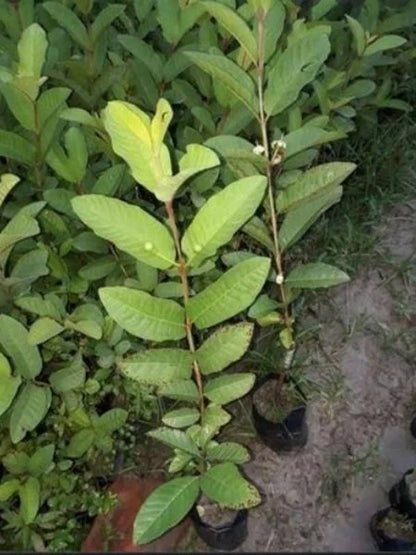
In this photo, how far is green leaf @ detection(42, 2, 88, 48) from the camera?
163 centimetres

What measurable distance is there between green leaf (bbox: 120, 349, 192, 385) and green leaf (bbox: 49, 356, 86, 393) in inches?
7.1

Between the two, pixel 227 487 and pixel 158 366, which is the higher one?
pixel 158 366

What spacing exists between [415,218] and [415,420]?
0.77 metres

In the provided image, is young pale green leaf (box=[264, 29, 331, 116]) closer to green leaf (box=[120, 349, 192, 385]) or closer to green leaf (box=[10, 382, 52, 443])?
green leaf (box=[120, 349, 192, 385])

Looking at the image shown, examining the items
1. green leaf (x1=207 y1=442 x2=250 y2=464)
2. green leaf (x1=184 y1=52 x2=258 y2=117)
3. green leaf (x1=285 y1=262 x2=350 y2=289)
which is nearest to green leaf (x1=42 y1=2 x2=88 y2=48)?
green leaf (x1=184 y1=52 x2=258 y2=117)

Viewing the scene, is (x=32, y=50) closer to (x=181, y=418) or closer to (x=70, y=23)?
(x=70, y=23)

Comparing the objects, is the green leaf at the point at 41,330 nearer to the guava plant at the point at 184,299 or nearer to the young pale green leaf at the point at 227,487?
the guava plant at the point at 184,299

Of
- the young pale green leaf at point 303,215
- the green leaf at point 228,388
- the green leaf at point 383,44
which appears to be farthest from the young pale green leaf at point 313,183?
the green leaf at point 383,44

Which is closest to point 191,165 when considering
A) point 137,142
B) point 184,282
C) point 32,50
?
point 137,142

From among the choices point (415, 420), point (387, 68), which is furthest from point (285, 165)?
point (387, 68)

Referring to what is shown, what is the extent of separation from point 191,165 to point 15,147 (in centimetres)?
52

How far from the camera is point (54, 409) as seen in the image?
1573mm

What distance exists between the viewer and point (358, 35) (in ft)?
5.62

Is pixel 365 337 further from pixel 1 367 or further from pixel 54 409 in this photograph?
pixel 1 367
